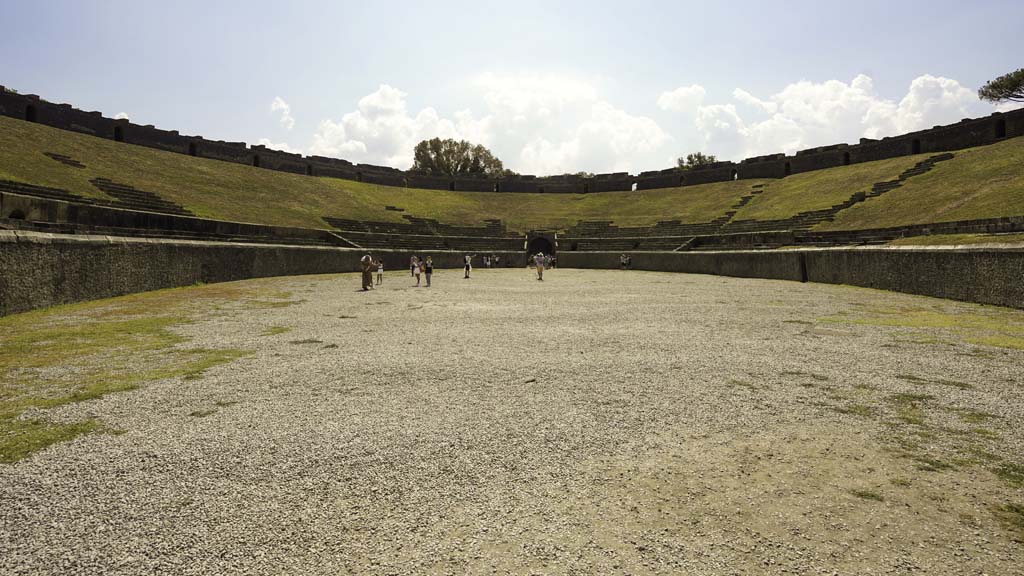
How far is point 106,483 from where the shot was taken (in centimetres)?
344

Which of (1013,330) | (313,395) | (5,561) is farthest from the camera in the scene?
(1013,330)

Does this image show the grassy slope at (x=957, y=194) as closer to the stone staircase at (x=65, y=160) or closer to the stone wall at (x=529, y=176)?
the stone wall at (x=529, y=176)

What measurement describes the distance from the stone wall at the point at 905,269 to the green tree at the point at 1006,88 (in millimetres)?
35842

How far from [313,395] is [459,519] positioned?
3.19 metres

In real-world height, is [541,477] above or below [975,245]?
below

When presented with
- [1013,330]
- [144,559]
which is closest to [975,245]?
[1013,330]

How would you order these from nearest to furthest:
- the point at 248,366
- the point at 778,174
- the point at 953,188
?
the point at 248,366
the point at 953,188
the point at 778,174

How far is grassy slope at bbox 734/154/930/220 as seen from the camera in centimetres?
3762

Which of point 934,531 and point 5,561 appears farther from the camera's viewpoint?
point 934,531

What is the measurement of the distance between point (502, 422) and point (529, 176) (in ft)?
207

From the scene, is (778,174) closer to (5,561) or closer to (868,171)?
(868,171)

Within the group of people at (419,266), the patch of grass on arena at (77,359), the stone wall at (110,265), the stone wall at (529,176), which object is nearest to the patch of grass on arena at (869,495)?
the patch of grass on arena at (77,359)

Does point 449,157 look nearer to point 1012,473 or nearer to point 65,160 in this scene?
point 65,160

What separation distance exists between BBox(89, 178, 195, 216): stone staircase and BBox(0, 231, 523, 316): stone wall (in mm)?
8463
